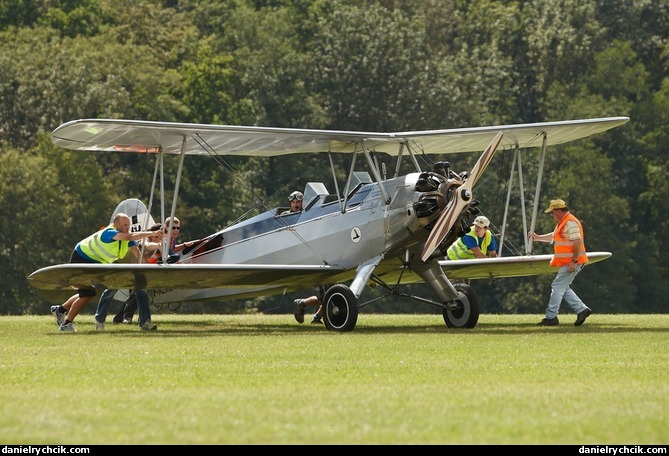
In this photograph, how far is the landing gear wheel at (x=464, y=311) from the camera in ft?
62.7

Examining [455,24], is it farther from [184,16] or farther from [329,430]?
[329,430]

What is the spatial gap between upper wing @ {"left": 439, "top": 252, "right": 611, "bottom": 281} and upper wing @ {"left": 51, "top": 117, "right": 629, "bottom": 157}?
5.74ft

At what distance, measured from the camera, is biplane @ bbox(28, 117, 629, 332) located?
18125mm

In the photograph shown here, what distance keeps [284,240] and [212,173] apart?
37564 mm

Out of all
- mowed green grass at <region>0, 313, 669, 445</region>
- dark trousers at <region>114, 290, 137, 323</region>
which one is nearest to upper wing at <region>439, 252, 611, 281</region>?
mowed green grass at <region>0, 313, 669, 445</region>

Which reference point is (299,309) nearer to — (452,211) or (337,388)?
(452,211)

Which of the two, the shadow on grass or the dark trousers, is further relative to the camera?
the dark trousers

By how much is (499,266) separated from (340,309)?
3.27 metres

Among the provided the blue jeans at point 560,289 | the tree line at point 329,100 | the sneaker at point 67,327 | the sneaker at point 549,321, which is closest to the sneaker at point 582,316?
the blue jeans at point 560,289

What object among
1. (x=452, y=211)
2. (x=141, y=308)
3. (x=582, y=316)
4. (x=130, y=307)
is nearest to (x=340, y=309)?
(x=452, y=211)

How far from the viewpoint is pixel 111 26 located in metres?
68.6

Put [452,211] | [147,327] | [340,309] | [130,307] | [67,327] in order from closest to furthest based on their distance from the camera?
[452,211] → [340,309] → [67,327] → [147,327] → [130,307]

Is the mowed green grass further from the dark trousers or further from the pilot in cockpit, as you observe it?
the dark trousers

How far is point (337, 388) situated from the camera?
10.6 meters
